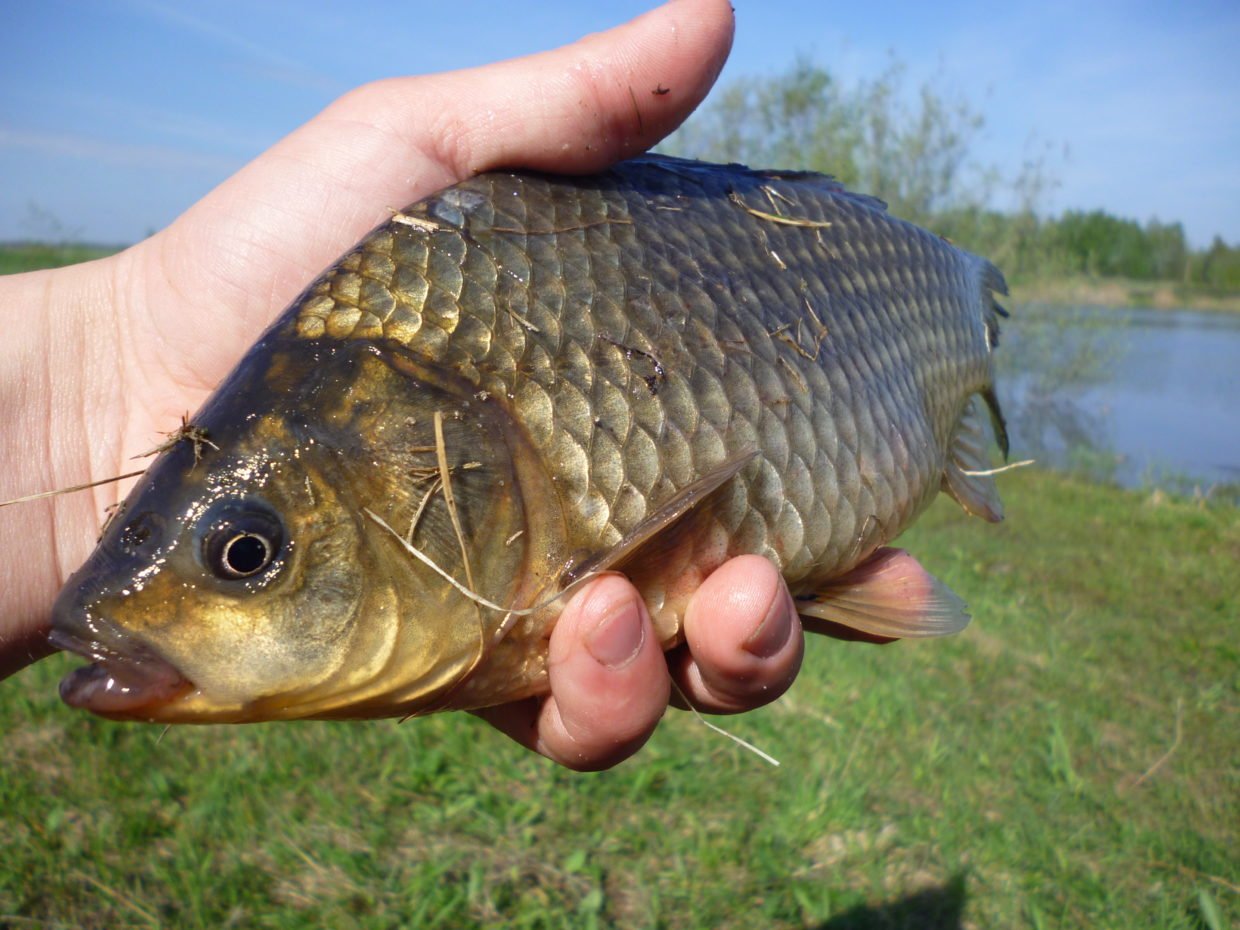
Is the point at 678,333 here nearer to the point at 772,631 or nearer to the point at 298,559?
the point at 772,631

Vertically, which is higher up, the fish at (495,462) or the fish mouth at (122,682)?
the fish at (495,462)

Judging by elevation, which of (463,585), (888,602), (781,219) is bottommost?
(888,602)

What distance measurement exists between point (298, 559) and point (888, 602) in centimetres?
160

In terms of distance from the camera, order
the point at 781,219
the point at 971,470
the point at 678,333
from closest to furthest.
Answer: the point at 678,333
the point at 781,219
the point at 971,470

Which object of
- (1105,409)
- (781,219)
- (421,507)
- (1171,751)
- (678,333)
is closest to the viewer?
(421,507)

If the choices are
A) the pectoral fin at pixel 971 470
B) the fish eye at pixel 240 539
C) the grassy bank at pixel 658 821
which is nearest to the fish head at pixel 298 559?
the fish eye at pixel 240 539

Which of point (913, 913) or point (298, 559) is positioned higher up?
point (298, 559)

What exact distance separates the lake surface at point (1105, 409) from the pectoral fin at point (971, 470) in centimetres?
1266

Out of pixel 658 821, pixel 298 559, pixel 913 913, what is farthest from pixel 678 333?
pixel 913 913

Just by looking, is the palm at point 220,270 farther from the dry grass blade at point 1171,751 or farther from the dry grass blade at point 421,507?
the dry grass blade at point 1171,751

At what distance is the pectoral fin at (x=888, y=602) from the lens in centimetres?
239

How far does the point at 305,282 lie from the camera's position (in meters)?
2.70

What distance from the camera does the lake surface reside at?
669 inches

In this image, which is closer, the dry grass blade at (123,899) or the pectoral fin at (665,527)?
the pectoral fin at (665,527)
